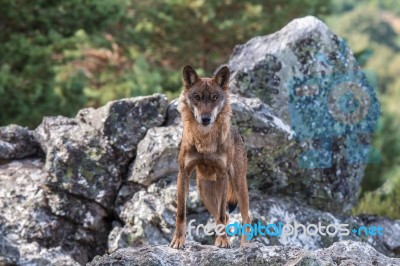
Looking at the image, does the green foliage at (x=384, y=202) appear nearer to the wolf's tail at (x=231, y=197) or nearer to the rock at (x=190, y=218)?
the rock at (x=190, y=218)

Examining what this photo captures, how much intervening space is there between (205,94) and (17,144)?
4345 millimetres

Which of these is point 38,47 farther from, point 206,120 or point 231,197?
point 206,120

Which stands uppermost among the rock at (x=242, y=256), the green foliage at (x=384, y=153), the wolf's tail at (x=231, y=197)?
the green foliage at (x=384, y=153)

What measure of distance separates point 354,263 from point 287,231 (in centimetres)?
358

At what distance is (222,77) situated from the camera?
798 centimetres

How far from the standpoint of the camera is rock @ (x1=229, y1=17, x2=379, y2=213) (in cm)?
1115

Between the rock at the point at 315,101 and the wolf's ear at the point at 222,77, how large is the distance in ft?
10.4

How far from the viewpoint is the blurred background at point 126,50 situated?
62.2 feet

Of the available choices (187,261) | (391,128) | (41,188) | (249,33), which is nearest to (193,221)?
(41,188)

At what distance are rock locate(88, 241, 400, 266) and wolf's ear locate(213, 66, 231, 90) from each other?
179 centimetres

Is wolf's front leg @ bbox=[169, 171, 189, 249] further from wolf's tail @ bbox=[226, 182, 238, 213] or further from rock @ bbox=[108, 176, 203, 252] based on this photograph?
rock @ bbox=[108, 176, 203, 252]

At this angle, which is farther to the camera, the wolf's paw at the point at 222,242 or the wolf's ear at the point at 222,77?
the wolf's ear at the point at 222,77

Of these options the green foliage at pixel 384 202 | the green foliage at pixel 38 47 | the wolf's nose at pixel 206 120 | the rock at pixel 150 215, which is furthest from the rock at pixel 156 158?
the green foliage at pixel 38 47

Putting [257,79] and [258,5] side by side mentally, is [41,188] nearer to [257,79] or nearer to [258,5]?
[257,79]
